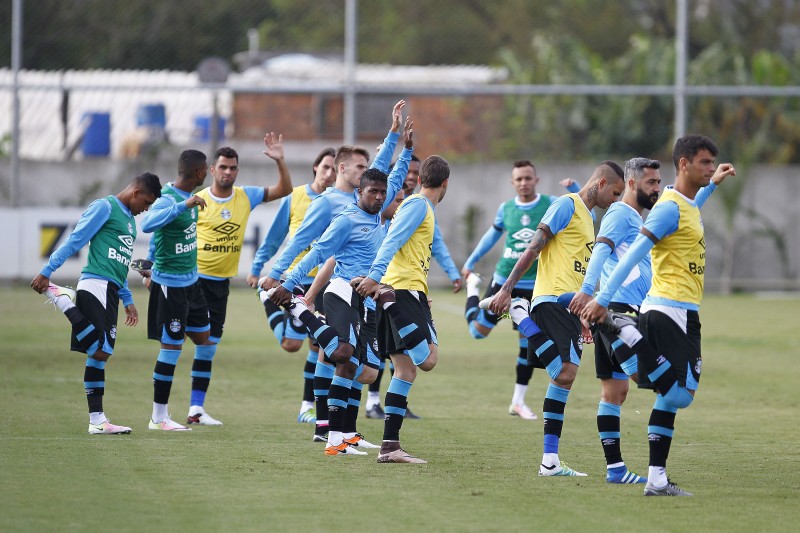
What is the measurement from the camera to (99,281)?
430 inches

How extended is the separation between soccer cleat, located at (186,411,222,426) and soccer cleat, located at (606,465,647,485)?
13.3 ft

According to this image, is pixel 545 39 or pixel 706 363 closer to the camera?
pixel 706 363

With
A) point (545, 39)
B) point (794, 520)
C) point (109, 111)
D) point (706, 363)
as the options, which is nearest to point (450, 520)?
point (794, 520)

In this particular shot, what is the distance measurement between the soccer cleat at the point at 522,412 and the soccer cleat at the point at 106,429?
3.74 m

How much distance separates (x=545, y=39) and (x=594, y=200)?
29431 mm

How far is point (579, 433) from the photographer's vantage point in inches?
447

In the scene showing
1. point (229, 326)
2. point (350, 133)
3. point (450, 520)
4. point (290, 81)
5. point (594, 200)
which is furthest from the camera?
point (290, 81)

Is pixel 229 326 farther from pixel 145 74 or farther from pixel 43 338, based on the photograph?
pixel 145 74

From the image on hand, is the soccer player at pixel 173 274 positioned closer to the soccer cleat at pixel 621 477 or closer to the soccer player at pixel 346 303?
the soccer player at pixel 346 303

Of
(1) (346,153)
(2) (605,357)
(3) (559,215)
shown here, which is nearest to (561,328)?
(2) (605,357)

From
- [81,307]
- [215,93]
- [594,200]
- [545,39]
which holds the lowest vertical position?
[81,307]

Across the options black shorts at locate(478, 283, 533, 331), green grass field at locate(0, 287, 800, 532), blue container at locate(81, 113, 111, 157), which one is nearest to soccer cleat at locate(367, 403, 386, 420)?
green grass field at locate(0, 287, 800, 532)

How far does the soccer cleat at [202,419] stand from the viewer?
11602mm

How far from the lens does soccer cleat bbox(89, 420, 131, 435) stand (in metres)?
10.7
